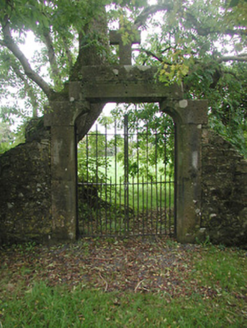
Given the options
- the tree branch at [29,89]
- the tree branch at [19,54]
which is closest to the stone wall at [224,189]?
the tree branch at [29,89]

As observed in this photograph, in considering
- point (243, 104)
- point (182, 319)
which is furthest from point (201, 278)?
point (243, 104)

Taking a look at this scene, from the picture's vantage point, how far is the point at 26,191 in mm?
4586

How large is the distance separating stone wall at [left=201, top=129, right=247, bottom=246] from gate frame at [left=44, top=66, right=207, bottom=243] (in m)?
0.16

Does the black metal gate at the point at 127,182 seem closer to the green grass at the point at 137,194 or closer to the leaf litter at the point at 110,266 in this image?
the green grass at the point at 137,194

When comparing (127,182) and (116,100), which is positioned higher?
(116,100)

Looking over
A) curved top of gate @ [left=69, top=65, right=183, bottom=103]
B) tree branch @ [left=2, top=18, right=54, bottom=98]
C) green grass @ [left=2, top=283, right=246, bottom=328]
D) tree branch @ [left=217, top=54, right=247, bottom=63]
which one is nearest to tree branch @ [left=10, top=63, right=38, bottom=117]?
tree branch @ [left=2, top=18, right=54, bottom=98]

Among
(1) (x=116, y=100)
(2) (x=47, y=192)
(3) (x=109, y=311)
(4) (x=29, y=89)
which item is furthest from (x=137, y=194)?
(4) (x=29, y=89)

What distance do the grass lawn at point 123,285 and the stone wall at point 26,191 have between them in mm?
318

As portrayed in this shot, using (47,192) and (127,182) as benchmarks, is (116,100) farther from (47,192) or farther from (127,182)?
(47,192)

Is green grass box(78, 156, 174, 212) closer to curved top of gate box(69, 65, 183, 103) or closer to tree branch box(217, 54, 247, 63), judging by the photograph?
curved top of gate box(69, 65, 183, 103)

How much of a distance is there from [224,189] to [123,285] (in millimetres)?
2573

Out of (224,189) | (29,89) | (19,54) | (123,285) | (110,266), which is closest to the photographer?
(123,285)

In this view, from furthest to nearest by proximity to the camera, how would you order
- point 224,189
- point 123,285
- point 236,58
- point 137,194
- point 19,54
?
point 236,58 < point 137,194 < point 19,54 < point 224,189 < point 123,285

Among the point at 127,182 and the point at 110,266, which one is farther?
the point at 127,182
